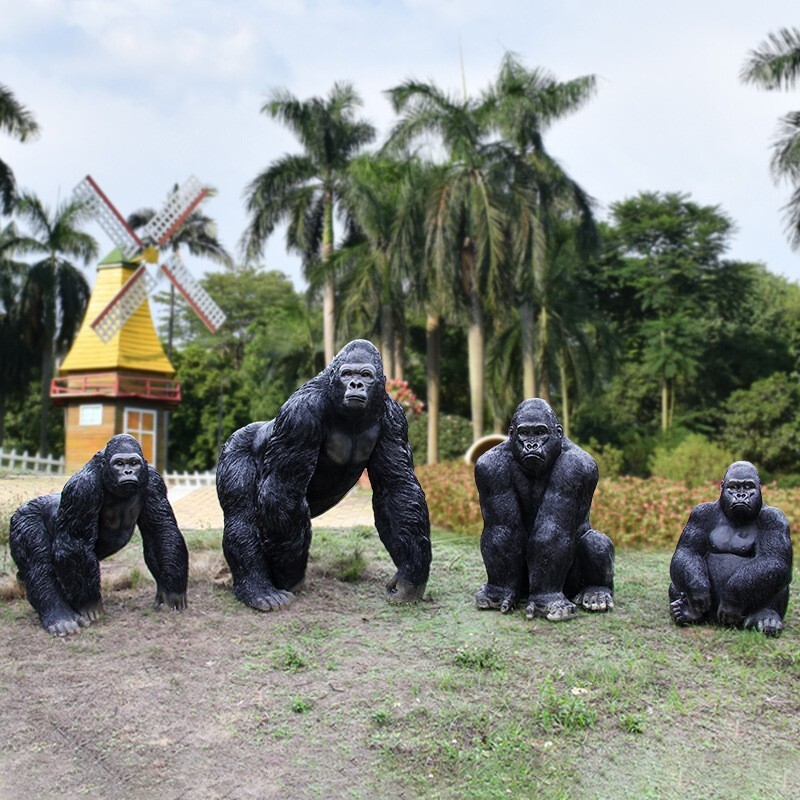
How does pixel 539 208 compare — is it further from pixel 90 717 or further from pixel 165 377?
pixel 90 717

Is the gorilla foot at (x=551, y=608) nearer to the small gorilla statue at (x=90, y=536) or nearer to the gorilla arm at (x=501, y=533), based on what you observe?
the gorilla arm at (x=501, y=533)

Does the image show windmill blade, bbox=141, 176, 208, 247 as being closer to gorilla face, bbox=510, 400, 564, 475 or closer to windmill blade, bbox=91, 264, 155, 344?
windmill blade, bbox=91, 264, 155, 344

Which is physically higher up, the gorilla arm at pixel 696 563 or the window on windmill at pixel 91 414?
the window on windmill at pixel 91 414

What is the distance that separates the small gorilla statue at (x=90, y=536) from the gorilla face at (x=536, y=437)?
84.6 inches

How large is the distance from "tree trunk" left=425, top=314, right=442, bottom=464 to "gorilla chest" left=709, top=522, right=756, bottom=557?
18614 mm

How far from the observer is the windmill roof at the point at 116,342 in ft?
93.7

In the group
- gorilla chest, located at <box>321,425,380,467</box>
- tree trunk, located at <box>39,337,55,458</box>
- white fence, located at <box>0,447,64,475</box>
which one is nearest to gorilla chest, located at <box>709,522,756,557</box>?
gorilla chest, located at <box>321,425,380,467</box>

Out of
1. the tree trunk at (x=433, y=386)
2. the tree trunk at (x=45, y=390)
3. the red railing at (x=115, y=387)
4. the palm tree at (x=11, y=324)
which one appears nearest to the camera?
the tree trunk at (x=433, y=386)

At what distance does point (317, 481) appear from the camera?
6.36m

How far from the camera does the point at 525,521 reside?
20.1 feet

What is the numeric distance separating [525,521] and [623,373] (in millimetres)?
28927

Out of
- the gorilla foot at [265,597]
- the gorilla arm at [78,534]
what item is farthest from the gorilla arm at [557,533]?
the gorilla arm at [78,534]

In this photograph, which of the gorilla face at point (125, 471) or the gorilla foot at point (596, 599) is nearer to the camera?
the gorilla face at point (125, 471)

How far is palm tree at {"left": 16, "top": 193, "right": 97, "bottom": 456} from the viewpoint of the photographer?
121ft
